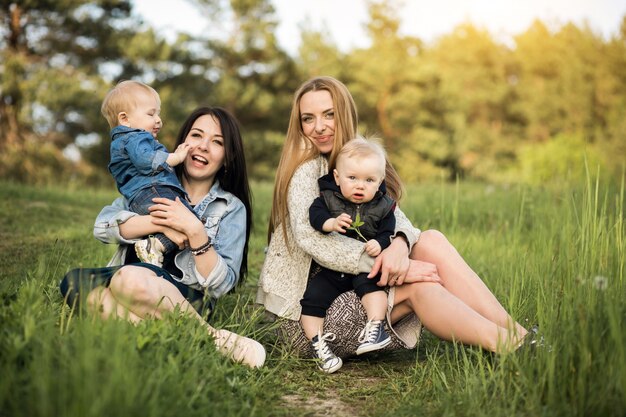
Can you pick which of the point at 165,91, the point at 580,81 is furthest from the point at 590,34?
the point at 165,91

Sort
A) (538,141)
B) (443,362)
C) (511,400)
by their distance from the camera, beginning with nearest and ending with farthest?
(511,400) → (443,362) → (538,141)

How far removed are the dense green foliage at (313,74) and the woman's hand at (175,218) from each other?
7.47m

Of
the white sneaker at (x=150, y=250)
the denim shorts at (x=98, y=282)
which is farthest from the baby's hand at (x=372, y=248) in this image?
the white sneaker at (x=150, y=250)

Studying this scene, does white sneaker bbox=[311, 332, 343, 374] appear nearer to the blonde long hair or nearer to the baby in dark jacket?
the baby in dark jacket

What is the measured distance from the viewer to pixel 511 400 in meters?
2.50

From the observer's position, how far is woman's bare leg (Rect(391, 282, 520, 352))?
9.40ft

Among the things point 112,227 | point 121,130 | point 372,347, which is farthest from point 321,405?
point 121,130

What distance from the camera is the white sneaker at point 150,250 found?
10.4 ft

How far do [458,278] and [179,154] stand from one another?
1591mm

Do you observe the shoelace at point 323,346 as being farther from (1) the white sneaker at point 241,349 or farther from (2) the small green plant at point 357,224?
(2) the small green plant at point 357,224

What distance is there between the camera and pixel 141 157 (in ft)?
11.0

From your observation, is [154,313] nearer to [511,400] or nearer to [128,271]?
[128,271]

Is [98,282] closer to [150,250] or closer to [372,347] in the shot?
[150,250]

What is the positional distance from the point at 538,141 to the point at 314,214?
35144mm
